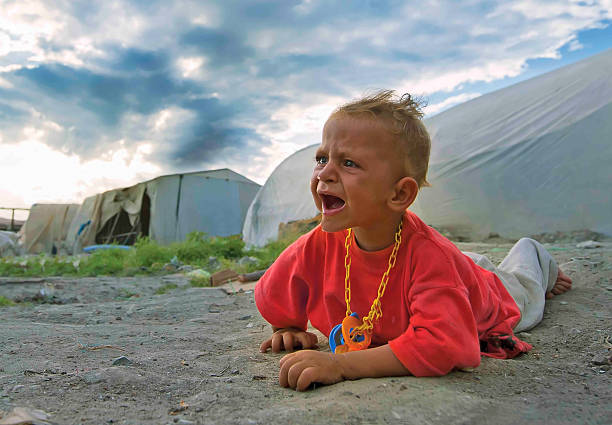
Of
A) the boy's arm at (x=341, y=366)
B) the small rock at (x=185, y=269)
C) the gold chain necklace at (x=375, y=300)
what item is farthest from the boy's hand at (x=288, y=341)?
the small rock at (x=185, y=269)

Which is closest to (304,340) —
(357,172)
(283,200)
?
(357,172)

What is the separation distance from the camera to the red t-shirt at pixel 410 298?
1296 millimetres

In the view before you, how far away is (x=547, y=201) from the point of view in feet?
18.0

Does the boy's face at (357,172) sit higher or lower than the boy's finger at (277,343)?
higher

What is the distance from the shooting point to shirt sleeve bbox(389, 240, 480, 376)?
1277 mm

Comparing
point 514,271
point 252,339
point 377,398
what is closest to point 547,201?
point 514,271

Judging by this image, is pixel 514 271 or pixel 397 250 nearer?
pixel 397 250

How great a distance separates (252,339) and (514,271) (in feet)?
4.71

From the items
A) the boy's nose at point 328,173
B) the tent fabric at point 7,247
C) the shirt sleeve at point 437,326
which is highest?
the boy's nose at point 328,173

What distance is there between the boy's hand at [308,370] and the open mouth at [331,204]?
42 cm

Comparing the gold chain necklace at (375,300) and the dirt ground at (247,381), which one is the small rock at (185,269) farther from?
the gold chain necklace at (375,300)

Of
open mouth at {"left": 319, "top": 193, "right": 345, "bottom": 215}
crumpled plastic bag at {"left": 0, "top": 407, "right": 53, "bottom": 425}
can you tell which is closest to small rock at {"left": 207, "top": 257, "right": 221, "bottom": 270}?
open mouth at {"left": 319, "top": 193, "right": 345, "bottom": 215}

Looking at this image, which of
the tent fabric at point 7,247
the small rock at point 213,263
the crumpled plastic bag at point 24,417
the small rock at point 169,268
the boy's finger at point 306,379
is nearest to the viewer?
the crumpled plastic bag at point 24,417

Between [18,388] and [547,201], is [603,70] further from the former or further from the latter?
[18,388]
